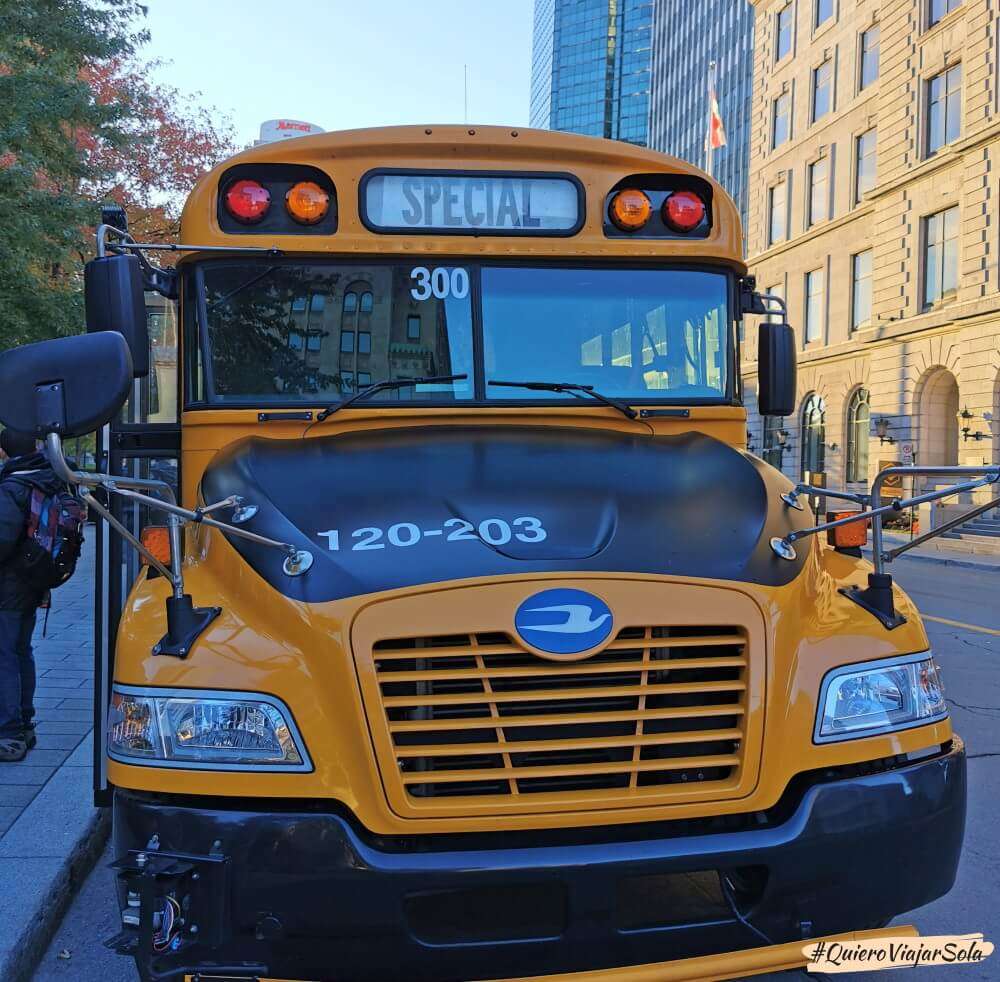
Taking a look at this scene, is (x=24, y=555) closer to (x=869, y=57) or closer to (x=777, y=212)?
(x=869, y=57)

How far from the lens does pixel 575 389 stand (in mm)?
3809

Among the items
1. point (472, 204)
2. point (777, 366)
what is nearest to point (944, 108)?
point (777, 366)

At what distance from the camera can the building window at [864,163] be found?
36.1 m

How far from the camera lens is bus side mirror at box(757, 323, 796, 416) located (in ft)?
14.8

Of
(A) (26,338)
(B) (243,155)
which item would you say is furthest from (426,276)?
(A) (26,338)

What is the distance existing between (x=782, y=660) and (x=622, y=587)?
467 millimetres

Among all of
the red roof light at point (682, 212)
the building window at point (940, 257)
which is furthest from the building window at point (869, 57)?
the red roof light at point (682, 212)

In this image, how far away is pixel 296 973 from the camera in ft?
7.32

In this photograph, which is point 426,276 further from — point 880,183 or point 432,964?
point 880,183

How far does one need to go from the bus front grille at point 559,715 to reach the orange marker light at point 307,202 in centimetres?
206

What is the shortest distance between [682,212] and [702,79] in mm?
83955

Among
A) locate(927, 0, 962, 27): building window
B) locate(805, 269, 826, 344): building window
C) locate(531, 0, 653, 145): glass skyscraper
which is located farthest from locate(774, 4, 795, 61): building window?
locate(531, 0, 653, 145): glass skyscraper

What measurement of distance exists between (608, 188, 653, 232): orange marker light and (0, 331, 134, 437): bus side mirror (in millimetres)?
2175

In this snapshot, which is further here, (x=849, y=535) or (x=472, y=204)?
(x=472, y=204)
